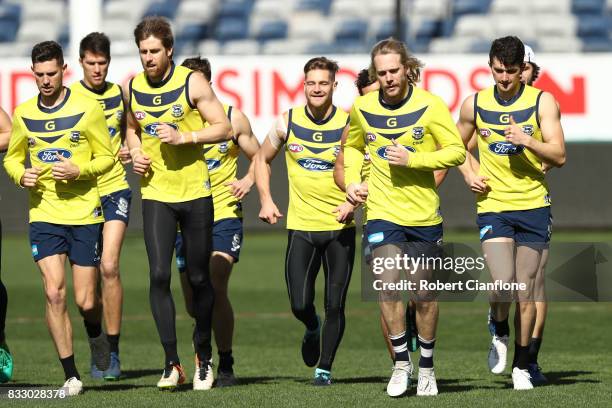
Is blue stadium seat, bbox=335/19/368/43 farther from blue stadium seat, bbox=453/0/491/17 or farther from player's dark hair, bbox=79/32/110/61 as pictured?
player's dark hair, bbox=79/32/110/61

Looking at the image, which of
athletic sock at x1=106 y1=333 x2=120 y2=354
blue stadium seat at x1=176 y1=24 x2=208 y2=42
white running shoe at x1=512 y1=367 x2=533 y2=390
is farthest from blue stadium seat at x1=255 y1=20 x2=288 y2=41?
white running shoe at x1=512 y1=367 x2=533 y2=390

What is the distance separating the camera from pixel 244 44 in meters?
26.5

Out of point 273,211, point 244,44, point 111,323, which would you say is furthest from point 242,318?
point 244,44

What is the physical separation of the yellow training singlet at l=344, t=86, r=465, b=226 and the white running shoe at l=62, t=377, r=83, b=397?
6.93ft

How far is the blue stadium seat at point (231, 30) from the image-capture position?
26.6 m

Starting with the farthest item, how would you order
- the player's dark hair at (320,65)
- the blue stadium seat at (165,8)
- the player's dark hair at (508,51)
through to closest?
the blue stadium seat at (165,8)
the player's dark hair at (320,65)
the player's dark hair at (508,51)

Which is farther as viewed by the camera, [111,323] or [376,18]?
[376,18]

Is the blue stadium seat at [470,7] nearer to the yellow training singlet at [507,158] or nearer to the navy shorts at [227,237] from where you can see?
the navy shorts at [227,237]

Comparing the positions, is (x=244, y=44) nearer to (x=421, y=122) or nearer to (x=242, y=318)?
(x=242, y=318)

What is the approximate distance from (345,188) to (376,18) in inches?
716

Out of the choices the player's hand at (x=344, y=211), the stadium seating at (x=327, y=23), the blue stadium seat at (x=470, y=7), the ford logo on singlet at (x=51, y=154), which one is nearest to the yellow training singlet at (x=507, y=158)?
the player's hand at (x=344, y=211)

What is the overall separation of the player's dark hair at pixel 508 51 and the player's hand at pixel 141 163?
7.58 ft

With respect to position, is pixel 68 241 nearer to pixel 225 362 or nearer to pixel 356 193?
pixel 225 362

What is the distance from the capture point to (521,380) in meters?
8.22
